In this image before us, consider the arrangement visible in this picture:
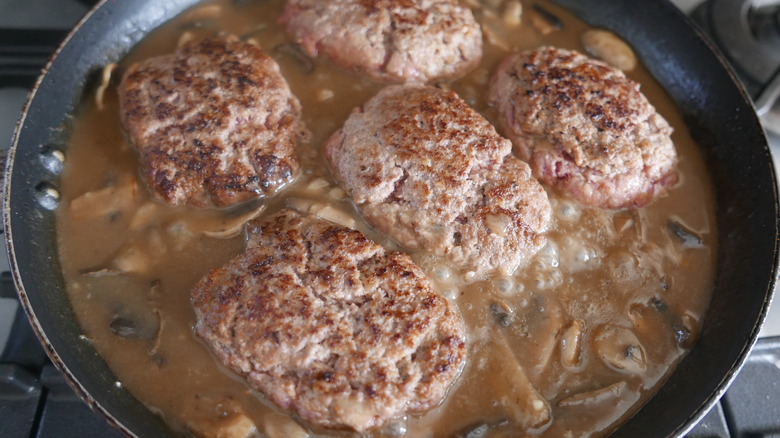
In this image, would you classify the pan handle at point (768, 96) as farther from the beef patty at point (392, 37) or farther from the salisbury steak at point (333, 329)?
the salisbury steak at point (333, 329)

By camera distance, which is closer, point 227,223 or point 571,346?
point 571,346

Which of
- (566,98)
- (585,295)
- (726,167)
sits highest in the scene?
(566,98)

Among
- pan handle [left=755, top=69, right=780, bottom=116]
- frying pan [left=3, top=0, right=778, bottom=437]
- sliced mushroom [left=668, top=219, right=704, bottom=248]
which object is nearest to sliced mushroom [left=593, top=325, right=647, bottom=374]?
frying pan [left=3, top=0, right=778, bottom=437]

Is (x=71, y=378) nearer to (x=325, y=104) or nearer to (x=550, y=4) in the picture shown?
(x=325, y=104)

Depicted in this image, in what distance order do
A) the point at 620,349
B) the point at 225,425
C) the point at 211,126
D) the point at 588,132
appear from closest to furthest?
1. the point at 225,425
2. the point at 620,349
3. the point at 211,126
4. the point at 588,132

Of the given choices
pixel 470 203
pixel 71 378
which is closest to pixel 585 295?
pixel 470 203

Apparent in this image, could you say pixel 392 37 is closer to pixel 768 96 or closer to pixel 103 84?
pixel 103 84

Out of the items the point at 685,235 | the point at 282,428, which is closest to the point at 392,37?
the point at 685,235
